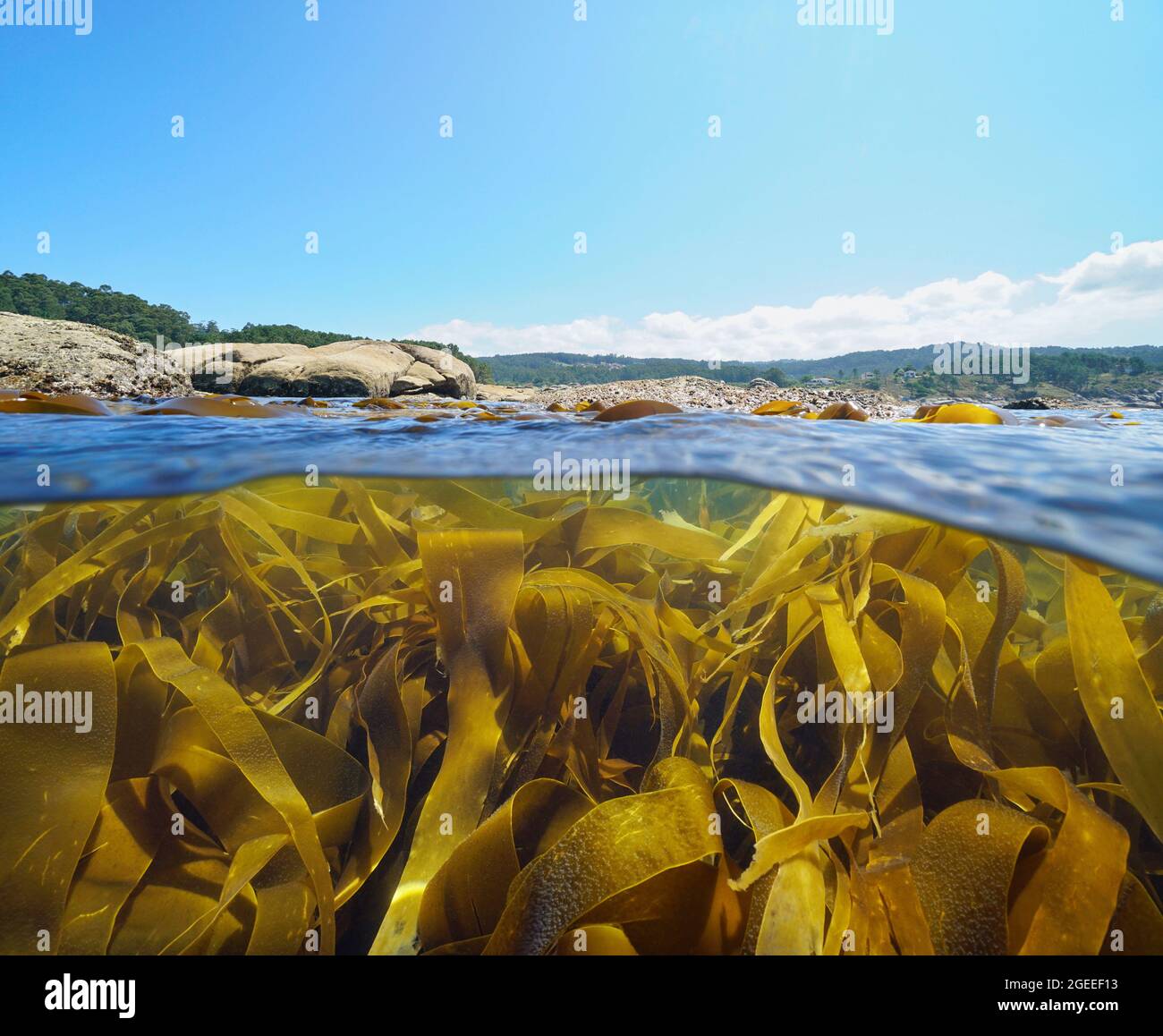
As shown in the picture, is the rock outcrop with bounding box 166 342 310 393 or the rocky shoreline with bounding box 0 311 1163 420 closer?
the rocky shoreline with bounding box 0 311 1163 420

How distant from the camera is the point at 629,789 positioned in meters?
1.01

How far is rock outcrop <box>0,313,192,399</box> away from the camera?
558 cm

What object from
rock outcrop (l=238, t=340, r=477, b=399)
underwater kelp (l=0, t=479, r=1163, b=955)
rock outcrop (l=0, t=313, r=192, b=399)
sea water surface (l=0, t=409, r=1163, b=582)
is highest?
rock outcrop (l=238, t=340, r=477, b=399)

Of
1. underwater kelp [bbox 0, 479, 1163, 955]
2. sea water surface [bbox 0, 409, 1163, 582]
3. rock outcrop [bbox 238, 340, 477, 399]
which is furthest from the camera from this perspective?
rock outcrop [bbox 238, 340, 477, 399]

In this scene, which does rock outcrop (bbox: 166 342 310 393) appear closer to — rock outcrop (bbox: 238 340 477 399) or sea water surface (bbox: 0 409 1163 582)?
rock outcrop (bbox: 238 340 477 399)

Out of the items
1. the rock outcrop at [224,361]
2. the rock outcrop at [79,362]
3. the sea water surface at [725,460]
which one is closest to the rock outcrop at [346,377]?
the rock outcrop at [224,361]

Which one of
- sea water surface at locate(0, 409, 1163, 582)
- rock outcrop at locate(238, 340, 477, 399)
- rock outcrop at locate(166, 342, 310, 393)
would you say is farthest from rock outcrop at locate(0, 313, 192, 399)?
sea water surface at locate(0, 409, 1163, 582)

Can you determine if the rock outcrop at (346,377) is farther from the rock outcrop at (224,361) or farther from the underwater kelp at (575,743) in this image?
the underwater kelp at (575,743)

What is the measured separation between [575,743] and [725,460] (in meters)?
1.28

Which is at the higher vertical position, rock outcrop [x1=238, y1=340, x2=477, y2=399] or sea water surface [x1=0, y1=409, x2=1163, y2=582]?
rock outcrop [x1=238, y1=340, x2=477, y2=399]

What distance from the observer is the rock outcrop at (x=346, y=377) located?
387 inches

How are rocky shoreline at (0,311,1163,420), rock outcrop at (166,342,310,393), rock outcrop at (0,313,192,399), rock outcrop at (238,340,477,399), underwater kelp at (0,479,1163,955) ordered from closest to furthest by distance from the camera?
1. underwater kelp at (0,479,1163,955)
2. rock outcrop at (0,313,192,399)
3. rocky shoreline at (0,311,1163,420)
4. rock outcrop at (238,340,477,399)
5. rock outcrop at (166,342,310,393)

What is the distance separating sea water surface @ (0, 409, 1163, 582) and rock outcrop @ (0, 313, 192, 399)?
4.26 metres

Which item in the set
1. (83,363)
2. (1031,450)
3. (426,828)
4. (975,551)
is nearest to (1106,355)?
(1031,450)
